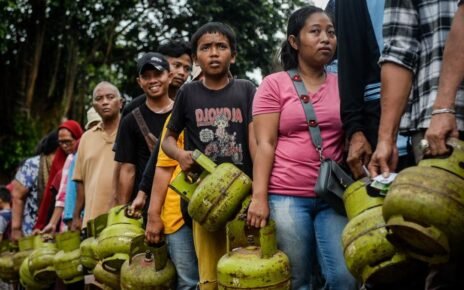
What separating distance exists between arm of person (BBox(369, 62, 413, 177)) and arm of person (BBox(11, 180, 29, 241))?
693 cm

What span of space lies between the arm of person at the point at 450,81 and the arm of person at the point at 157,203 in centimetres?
238

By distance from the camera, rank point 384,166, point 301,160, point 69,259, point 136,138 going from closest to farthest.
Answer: point 384,166 < point 301,160 < point 136,138 < point 69,259

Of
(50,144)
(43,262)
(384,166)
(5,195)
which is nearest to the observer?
(384,166)

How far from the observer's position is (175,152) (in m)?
4.55

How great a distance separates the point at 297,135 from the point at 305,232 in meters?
0.49

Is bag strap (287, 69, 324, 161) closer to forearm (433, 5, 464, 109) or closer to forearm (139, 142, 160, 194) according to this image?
forearm (433, 5, 464, 109)

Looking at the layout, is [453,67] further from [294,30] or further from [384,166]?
[294,30]

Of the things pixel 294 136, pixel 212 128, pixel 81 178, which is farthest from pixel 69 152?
pixel 294 136

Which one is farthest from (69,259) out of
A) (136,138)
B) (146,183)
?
(146,183)

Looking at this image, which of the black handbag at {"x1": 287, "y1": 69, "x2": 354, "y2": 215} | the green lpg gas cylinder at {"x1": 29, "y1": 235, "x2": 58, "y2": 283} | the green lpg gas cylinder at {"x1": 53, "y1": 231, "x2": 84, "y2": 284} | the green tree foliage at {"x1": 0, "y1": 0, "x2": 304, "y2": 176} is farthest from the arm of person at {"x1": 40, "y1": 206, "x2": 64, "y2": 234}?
the green tree foliage at {"x1": 0, "y1": 0, "x2": 304, "y2": 176}

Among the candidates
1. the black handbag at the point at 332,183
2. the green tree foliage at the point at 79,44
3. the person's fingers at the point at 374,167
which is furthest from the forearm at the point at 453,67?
the green tree foliage at the point at 79,44

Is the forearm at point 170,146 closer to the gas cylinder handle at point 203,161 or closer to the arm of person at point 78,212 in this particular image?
the gas cylinder handle at point 203,161

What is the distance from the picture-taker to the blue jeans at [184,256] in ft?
15.8

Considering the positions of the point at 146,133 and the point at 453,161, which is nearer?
the point at 453,161
